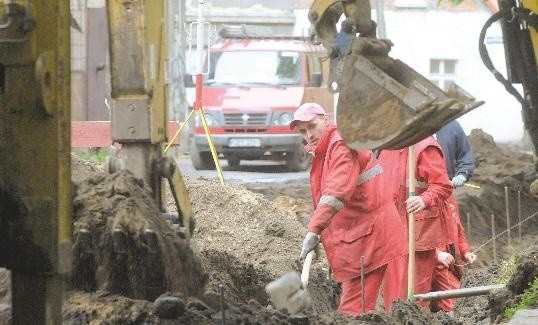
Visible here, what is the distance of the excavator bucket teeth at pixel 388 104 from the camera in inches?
215

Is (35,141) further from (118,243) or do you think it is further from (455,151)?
(455,151)

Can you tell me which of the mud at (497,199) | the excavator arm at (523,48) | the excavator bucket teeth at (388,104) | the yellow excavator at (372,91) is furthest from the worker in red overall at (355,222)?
the mud at (497,199)

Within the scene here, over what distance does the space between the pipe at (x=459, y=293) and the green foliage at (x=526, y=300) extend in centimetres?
73

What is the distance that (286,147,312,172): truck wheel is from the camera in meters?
26.5

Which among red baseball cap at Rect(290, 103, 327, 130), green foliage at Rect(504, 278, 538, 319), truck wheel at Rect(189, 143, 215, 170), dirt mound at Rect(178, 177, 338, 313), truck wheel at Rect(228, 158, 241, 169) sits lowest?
truck wheel at Rect(228, 158, 241, 169)

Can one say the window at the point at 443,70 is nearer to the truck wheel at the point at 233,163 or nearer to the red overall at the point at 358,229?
the truck wheel at the point at 233,163

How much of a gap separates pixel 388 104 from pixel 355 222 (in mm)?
3516

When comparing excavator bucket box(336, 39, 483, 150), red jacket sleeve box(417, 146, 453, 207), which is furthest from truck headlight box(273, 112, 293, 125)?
excavator bucket box(336, 39, 483, 150)

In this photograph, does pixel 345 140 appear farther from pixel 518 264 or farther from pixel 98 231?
pixel 518 264

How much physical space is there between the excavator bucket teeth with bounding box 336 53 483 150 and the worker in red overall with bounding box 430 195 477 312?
414 cm

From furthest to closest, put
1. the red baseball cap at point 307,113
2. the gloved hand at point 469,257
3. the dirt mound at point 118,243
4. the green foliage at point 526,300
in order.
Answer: the gloved hand at point 469,257, the red baseball cap at point 307,113, the dirt mound at point 118,243, the green foliage at point 526,300

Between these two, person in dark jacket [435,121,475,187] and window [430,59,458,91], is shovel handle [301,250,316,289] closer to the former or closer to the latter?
person in dark jacket [435,121,475,187]

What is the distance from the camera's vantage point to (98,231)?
7.44 m

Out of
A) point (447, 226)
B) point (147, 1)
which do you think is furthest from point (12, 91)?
point (447, 226)
